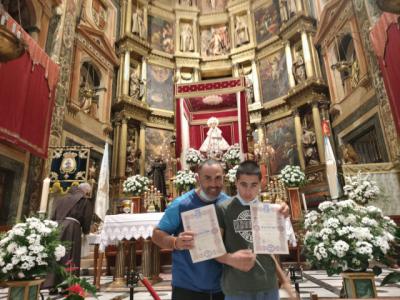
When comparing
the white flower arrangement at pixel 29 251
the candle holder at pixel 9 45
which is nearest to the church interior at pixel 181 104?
the candle holder at pixel 9 45

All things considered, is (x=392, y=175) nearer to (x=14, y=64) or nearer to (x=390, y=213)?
(x=390, y=213)

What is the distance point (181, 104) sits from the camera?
423 inches

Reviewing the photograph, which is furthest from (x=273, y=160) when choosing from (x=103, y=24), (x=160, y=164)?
(x=103, y=24)

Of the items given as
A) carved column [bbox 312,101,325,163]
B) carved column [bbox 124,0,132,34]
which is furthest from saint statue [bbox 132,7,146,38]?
carved column [bbox 312,101,325,163]

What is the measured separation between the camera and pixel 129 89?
1385 centimetres

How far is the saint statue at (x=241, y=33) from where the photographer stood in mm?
16156

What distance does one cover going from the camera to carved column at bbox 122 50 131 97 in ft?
43.9

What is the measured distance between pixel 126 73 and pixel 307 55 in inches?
322

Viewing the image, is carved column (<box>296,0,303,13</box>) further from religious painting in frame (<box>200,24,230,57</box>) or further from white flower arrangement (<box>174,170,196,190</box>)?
white flower arrangement (<box>174,170,196,190</box>)

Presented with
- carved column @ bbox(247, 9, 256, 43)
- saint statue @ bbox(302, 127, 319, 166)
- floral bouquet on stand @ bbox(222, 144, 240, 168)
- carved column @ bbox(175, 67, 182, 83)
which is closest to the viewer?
floral bouquet on stand @ bbox(222, 144, 240, 168)

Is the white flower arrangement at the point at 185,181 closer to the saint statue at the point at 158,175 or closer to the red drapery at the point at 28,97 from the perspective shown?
the red drapery at the point at 28,97

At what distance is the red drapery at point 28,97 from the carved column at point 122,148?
439 centimetres

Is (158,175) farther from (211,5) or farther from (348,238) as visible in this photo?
(211,5)

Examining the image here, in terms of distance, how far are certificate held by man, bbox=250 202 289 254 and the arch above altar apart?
26.1ft
